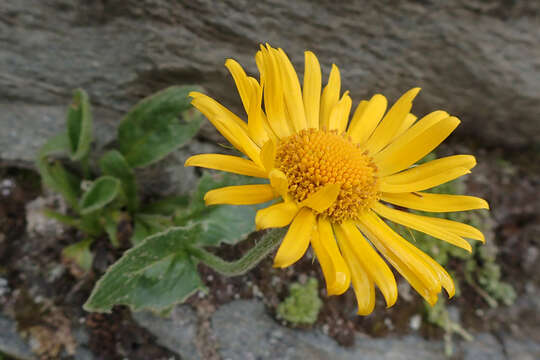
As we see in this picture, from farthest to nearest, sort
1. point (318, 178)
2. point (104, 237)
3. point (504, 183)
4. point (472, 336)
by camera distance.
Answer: point (504, 183), point (472, 336), point (104, 237), point (318, 178)

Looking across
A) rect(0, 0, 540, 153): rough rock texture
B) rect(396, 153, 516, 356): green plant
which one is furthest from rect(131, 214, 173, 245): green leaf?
rect(396, 153, 516, 356): green plant

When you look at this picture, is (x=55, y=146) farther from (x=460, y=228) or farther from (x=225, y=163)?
(x=460, y=228)

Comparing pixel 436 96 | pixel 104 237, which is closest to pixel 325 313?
pixel 104 237

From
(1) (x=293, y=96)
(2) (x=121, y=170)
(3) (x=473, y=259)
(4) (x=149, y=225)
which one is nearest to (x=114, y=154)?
(2) (x=121, y=170)

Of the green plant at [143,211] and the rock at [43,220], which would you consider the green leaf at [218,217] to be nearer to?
the green plant at [143,211]

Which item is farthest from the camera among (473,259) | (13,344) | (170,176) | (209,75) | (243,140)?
(473,259)

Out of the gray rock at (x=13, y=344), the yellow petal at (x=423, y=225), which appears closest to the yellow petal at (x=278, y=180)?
the yellow petal at (x=423, y=225)

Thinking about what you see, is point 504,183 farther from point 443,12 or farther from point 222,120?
point 222,120
